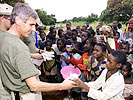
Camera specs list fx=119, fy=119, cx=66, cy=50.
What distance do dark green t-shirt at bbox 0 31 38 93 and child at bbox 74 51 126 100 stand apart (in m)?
0.78

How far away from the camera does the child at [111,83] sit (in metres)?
1.81

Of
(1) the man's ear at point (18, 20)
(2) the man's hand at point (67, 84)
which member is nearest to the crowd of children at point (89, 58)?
(2) the man's hand at point (67, 84)

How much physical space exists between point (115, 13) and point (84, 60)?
1551 centimetres

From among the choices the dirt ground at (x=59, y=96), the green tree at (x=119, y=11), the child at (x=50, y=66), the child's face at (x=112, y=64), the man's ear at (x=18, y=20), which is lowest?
the dirt ground at (x=59, y=96)

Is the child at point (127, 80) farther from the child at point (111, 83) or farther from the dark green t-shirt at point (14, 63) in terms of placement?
the dark green t-shirt at point (14, 63)

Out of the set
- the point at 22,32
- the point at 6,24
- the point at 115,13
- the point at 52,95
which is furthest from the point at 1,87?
the point at 115,13

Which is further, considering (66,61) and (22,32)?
(66,61)

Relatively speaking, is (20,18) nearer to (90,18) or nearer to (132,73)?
(132,73)

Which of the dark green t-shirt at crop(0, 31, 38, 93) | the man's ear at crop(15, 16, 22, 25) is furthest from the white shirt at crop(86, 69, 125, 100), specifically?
the man's ear at crop(15, 16, 22, 25)

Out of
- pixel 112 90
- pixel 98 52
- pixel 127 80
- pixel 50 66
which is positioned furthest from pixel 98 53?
pixel 50 66

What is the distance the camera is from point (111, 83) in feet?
6.12

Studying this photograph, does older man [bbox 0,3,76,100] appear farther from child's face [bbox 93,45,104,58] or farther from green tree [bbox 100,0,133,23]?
green tree [bbox 100,0,133,23]

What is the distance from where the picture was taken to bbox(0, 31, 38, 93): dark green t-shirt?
1257mm

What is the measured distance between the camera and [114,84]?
182cm
